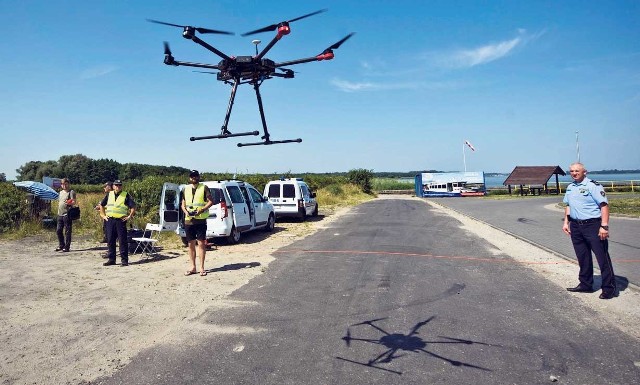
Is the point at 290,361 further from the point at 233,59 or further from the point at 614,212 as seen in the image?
the point at 614,212

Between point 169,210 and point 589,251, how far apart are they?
9.00 meters

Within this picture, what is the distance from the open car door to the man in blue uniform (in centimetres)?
859

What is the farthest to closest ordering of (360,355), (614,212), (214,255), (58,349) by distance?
(614,212) < (214,255) < (58,349) < (360,355)

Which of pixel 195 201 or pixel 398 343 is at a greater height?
pixel 195 201

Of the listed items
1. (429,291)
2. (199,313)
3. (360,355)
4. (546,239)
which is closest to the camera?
(360,355)

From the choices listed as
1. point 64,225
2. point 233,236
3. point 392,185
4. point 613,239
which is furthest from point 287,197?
point 392,185

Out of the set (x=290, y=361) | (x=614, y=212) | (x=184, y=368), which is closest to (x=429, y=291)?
(x=290, y=361)

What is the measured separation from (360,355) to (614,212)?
20.1m

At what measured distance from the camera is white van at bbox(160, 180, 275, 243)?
1080cm

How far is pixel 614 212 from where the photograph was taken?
19531mm

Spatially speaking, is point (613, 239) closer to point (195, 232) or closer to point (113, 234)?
point (195, 232)

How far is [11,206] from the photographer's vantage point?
14.4 meters

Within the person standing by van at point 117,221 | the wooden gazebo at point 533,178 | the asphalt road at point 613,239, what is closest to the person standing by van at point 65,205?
the person standing by van at point 117,221

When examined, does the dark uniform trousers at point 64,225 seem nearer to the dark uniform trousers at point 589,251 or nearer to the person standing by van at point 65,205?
the person standing by van at point 65,205
